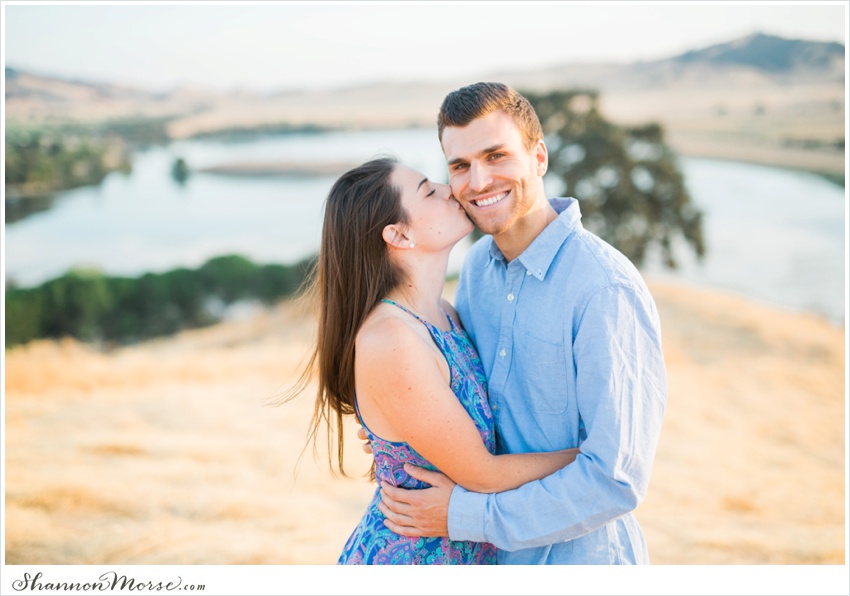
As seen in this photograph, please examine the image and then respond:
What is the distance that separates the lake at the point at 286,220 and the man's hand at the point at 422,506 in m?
8.99

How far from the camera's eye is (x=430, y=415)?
1.94 meters

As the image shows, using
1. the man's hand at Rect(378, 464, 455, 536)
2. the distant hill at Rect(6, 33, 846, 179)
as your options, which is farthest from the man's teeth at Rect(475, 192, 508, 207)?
the distant hill at Rect(6, 33, 846, 179)

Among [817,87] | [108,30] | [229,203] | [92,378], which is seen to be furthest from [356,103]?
[817,87]

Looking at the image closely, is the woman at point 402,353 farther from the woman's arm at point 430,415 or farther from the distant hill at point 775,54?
the distant hill at point 775,54

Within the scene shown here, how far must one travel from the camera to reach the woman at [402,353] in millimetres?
1958

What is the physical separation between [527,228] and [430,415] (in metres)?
0.65

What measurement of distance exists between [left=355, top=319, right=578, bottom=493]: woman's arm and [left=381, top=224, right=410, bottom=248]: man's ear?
0.26 m

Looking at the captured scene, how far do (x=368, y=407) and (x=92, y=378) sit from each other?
843 centimetres

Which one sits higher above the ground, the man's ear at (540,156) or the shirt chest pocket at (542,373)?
the man's ear at (540,156)

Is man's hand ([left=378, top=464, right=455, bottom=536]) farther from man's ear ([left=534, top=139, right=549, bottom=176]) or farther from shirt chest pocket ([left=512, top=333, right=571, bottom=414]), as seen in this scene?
man's ear ([left=534, top=139, right=549, bottom=176])

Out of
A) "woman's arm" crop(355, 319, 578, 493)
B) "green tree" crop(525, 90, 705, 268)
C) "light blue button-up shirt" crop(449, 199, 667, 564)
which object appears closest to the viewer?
"light blue button-up shirt" crop(449, 199, 667, 564)

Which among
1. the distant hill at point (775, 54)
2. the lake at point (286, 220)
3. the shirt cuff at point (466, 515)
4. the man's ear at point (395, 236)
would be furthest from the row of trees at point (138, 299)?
the shirt cuff at point (466, 515)

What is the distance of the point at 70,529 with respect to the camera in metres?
5.30

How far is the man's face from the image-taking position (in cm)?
215
